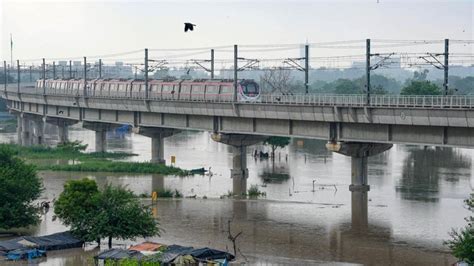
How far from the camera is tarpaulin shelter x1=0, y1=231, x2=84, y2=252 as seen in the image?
145 ft

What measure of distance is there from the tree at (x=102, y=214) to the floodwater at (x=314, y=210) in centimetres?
129

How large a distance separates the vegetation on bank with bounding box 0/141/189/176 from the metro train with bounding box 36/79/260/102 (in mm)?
6200

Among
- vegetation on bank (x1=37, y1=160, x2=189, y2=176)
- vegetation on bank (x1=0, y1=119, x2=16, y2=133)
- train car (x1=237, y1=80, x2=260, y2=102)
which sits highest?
train car (x1=237, y1=80, x2=260, y2=102)

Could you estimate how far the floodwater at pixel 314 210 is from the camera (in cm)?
4588

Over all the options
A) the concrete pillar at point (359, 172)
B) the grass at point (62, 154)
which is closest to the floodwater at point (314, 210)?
the concrete pillar at point (359, 172)

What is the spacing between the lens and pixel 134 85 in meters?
93.6

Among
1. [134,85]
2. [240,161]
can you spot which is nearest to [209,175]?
[240,161]

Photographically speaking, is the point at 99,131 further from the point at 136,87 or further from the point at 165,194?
the point at 165,194

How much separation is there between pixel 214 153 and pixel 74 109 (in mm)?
16192

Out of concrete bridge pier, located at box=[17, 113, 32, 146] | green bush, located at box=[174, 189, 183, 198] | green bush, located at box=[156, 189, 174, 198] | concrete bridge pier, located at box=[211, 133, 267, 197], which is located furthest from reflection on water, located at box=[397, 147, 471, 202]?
concrete bridge pier, located at box=[17, 113, 32, 146]

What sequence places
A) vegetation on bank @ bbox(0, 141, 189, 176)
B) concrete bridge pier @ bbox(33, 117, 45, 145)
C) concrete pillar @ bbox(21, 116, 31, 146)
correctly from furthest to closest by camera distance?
concrete pillar @ bbox(21, 116, 31, 146), concrete bridge pier @ bbox(33, 117, 45, 145), vegetation on bank @ bbox(0, 141, 189, 176)

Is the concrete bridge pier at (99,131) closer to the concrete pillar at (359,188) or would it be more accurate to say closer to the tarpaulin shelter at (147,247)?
the concrete pillar at (359,188)

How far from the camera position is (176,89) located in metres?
85.1

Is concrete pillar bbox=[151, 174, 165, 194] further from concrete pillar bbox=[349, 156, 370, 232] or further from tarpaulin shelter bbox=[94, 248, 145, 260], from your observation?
tarpaulin shelter bbox=[94, 248, 145, 260]
